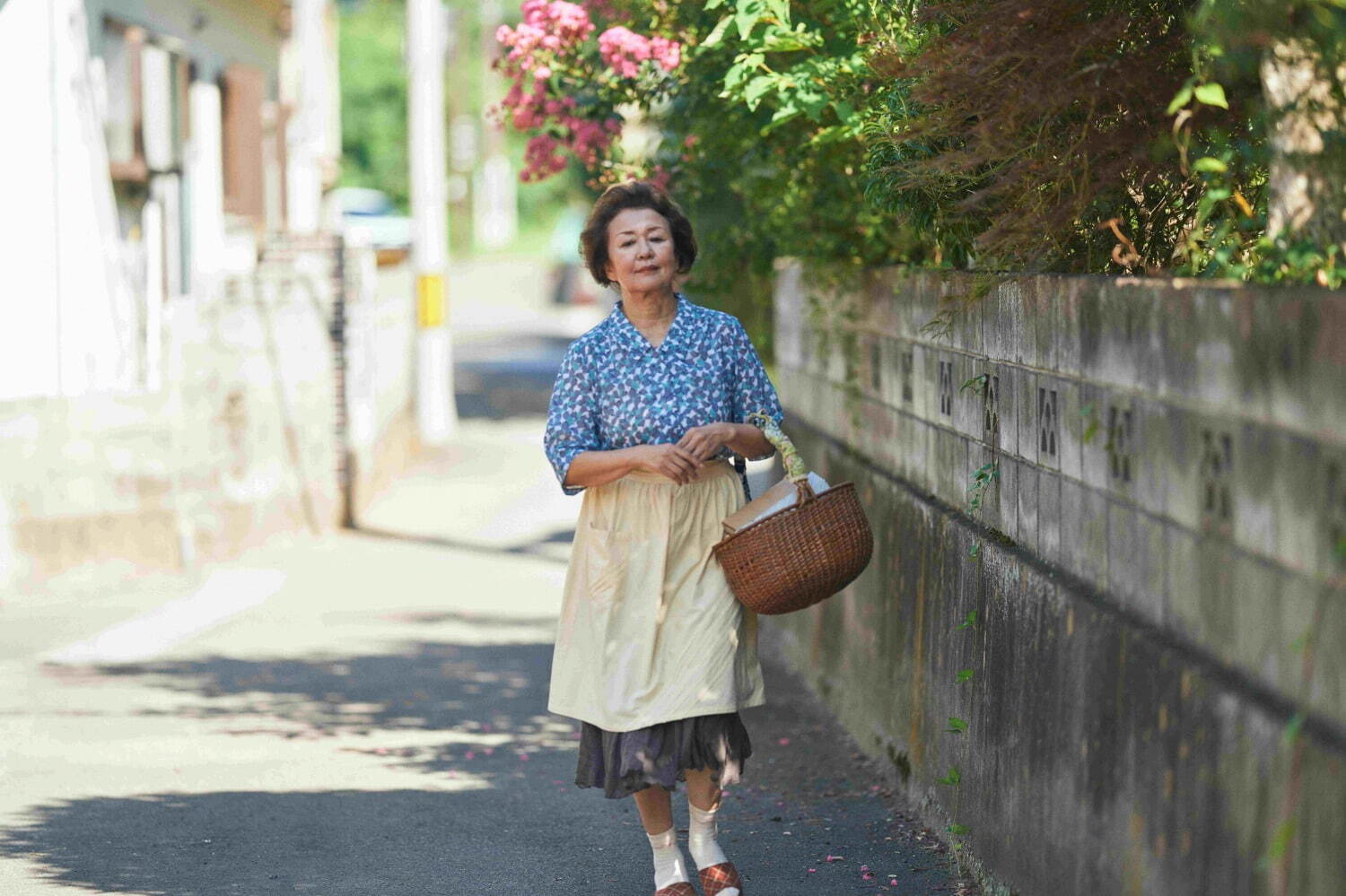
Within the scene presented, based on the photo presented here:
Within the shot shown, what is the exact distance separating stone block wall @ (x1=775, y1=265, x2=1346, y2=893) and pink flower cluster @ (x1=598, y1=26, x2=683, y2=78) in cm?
138

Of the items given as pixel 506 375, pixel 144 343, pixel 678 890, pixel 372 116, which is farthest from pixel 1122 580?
pixel 372 116

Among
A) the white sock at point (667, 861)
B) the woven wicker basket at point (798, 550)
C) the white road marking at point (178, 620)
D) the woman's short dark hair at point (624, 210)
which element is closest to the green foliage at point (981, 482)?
the woven wicker basket at point (798, 550)

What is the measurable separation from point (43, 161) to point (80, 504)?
9.84ft

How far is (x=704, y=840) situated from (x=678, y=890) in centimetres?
15

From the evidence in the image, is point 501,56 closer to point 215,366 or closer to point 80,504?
point 80,504

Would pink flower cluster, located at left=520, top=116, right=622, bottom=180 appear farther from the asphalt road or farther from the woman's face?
the woman's face

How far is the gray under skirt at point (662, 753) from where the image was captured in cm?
498

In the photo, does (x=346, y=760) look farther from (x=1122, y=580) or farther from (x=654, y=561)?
(x=1122, y=580)

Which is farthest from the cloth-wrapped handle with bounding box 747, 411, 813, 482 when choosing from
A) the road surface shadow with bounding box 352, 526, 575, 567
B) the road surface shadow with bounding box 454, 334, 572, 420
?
the road surface shadow with bounding box 454, 334, 572, 420

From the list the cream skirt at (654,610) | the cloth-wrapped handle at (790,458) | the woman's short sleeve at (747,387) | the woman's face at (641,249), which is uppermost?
the woman's face at (641,249)

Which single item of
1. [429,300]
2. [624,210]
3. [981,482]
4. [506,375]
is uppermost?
[624,210]

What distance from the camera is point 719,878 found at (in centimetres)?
506

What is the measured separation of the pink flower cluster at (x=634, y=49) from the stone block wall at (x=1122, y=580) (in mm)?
1382

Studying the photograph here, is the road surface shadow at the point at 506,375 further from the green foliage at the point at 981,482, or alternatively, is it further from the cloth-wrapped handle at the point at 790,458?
the cloth-wrapped handle at the point at 790,458
